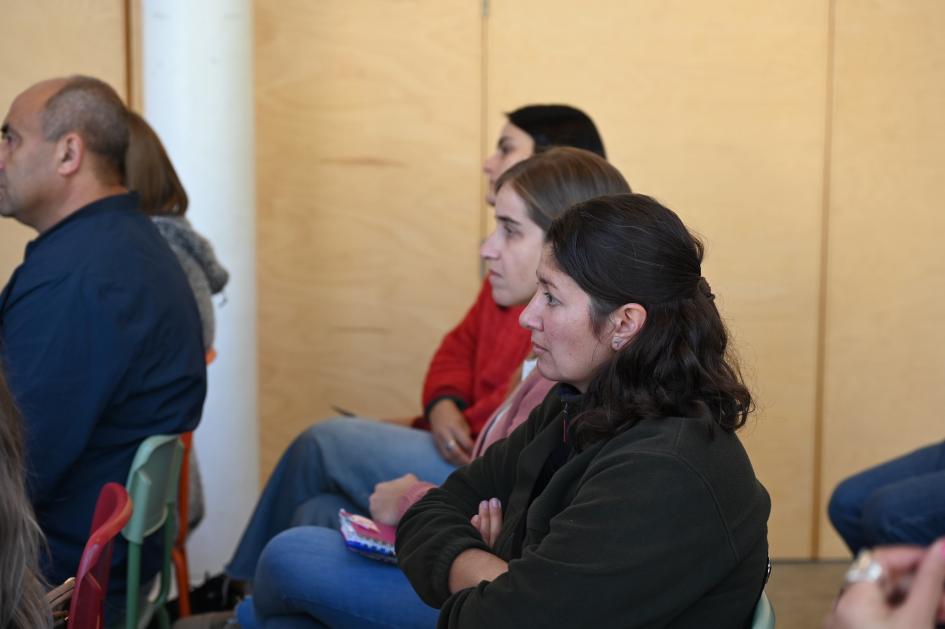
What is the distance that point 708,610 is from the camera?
1473mm

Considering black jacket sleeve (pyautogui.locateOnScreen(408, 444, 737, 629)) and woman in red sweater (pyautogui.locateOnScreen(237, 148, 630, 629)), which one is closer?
black jacket sleeve (pyautogui.locateOnScreen(408, 444, 737, 629))

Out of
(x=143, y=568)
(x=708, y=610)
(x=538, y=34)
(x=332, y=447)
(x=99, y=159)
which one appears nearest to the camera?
(x=708, y=610)

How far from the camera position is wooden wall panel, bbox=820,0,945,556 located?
4082 mm

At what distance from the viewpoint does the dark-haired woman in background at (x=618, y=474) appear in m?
1.41

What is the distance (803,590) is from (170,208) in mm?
2377

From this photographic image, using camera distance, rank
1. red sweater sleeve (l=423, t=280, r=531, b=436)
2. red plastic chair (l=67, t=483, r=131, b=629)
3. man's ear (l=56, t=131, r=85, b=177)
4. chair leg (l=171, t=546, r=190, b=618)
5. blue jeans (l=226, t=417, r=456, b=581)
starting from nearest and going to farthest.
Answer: red plastic chair (l=67, t=483, r=131, b=629) < man's ear (l=56, t=131, r=85, b=177) < blue jeans (l=226, t=417, r=456, b=581) < red sweater sleeve (l=423, t=280, r=531, b=436) < chair leg (l=171, t=546, r=190, b=618)

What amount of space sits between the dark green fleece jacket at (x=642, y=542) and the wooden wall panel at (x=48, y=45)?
7.17 feet

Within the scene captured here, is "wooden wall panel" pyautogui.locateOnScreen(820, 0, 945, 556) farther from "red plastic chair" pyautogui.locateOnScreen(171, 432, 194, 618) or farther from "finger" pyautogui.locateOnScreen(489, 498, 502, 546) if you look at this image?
"finger" pyautogui.locateOnScreen(489, 498, 502, 546)

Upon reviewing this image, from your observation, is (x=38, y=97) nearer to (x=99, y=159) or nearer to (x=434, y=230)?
(x=99, y=159)

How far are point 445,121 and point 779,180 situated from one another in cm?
120

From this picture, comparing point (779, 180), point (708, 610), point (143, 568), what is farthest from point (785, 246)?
point (708, 610)

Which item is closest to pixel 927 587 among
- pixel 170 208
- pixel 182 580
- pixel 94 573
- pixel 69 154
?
pixel 94 573

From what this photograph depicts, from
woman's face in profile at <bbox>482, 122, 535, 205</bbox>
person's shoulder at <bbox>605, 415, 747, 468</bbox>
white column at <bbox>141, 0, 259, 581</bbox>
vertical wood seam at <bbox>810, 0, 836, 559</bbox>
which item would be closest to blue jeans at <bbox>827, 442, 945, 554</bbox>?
vertical wood seam at <bbox>810, 0, 836, 559</bbox>

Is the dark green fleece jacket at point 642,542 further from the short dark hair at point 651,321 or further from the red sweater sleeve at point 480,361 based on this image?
the red sweater sleeve at point 480,361
